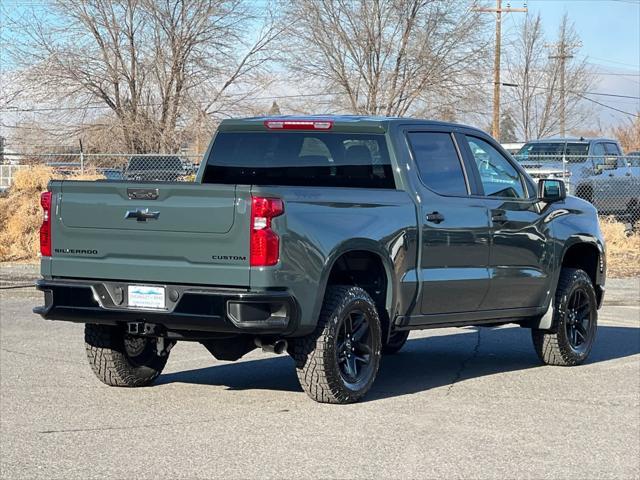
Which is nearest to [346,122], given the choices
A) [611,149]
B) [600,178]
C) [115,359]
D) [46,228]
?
[46,228]

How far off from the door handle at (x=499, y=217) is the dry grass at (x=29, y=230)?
1140cm

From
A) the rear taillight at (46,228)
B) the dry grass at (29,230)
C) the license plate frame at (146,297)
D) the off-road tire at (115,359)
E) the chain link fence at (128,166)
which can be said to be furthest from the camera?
the chain link fence at (128,166)

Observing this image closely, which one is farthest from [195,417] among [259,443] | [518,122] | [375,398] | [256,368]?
[518,122]

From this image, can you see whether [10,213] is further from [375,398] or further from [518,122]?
[518,122]

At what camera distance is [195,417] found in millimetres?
7422

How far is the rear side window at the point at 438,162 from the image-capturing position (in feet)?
28.5

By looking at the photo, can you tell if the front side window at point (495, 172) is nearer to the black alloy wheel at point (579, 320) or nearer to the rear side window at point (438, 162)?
the rear side window at point (438, 162)

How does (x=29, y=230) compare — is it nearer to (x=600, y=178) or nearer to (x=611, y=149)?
(x=600, y=178)

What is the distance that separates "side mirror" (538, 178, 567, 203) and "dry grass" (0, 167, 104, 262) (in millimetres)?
13225

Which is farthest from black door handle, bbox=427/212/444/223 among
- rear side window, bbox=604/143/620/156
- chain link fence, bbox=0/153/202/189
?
rear side window, bbox=604/143/620/156

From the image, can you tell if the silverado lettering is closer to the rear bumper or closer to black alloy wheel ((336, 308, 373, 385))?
the rear bumper

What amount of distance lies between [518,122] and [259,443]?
58394mm

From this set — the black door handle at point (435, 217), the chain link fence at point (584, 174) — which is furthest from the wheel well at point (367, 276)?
the chain link fence at point (584, 174)

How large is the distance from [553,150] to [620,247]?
5036 mm
